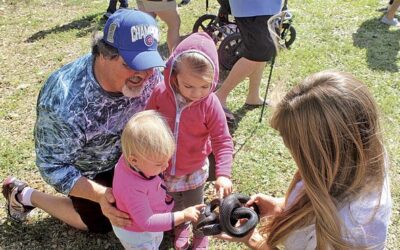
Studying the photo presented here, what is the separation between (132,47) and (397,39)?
411 cm

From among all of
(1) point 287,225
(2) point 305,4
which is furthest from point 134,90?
(2) point 305,4

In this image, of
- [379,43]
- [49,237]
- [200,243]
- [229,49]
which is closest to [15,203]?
[49,237]

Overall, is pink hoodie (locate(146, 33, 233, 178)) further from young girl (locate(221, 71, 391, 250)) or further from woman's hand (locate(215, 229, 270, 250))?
young girl (locate(221, 71, 391, 250))

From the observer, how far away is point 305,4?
19.8 feet

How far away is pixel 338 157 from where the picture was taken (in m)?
1.53

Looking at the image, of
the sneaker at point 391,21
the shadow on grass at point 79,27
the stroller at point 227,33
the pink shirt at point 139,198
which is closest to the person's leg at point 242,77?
the stroller at point 227,33

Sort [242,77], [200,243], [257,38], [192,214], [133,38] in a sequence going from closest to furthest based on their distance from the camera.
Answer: [133,38], [192,214], [200,243], [257,38], [242,77]

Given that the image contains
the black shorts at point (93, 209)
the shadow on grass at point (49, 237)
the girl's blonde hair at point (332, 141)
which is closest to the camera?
the girl's blonde hair at point (332, 141)

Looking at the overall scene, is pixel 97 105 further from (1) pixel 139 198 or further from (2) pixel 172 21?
(2) pixel 172 21

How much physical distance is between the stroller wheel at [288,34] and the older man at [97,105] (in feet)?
8.07

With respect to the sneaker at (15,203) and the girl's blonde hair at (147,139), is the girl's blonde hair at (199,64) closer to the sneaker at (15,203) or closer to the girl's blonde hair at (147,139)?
the girl's blonde hair at (147,139)

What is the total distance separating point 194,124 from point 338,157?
0.95m

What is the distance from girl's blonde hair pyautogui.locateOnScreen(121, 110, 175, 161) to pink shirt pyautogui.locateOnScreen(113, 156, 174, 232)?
14cm

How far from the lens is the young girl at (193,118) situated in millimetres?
2166
